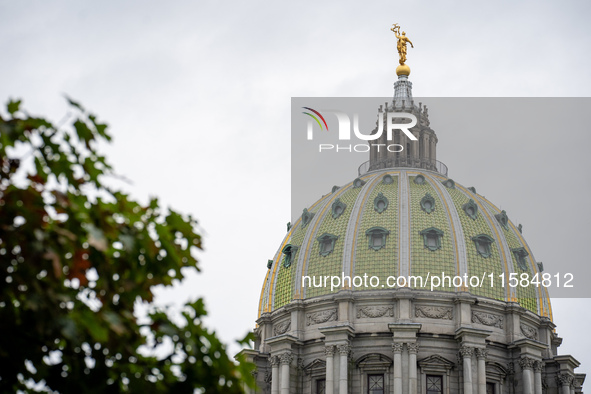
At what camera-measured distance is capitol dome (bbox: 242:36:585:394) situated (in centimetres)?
8175

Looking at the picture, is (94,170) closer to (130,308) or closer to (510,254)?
(130,308)

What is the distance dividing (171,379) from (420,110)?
94.4 m

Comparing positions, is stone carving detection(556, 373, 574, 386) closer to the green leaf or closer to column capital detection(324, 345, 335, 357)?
column capital detection(324, 345, 335, 357)

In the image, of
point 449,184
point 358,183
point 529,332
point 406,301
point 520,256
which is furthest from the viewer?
point 449,184

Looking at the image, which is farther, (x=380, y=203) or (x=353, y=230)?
(x=380, y=203)

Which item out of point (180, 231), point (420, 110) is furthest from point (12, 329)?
point (420, 110)

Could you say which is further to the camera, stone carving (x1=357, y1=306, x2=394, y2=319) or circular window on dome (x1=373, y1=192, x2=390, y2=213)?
circular window on dome (x1=373, y1=192, x2=390, y2=213)

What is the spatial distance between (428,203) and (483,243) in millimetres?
6026

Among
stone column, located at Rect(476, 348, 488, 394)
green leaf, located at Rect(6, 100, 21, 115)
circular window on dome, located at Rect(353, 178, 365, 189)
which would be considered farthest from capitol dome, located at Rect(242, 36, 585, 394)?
green leaf, located at Rect(6, 100, 21, 115)

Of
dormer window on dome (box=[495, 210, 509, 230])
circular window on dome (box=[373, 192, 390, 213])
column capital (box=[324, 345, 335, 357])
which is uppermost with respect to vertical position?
dormer window on dome (box=[495, 210, 509, 230])

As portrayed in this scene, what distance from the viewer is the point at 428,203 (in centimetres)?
9181

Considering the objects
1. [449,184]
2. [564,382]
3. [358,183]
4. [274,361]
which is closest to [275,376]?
[274,361]

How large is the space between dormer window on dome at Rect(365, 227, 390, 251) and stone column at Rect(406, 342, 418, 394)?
11265 mm

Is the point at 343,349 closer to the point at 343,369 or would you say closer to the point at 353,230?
the point at 343,369
